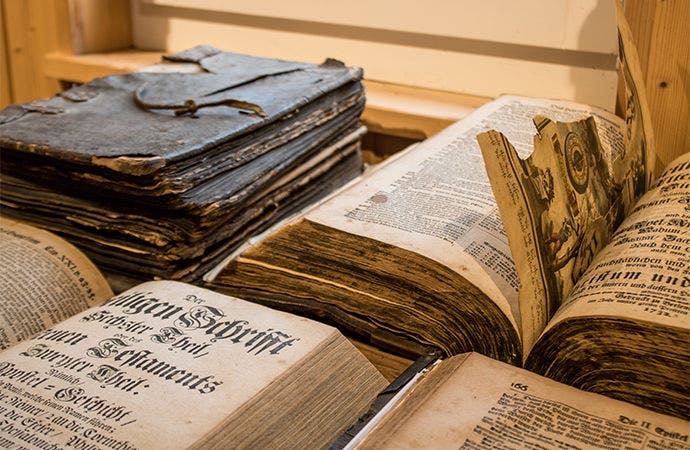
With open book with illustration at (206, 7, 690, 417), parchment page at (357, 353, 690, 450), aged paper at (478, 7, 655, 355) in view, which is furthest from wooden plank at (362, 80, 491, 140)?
parchment page at (357, 353, 690, 450)

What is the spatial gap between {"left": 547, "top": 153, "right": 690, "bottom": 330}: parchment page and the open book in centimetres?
20

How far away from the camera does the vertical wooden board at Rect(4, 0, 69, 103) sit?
1.60 metres

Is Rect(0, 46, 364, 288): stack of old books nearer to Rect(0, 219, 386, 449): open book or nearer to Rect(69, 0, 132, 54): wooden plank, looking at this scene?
Rect(0, 219, 386, 449): open book

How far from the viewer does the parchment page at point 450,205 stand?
802 millimetres

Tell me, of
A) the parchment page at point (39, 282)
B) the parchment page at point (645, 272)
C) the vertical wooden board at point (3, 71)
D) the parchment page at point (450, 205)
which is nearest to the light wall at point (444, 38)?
the parchment page at point (450, 205)

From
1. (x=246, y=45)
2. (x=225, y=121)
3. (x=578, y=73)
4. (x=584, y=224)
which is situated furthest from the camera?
(x=246, y=45)

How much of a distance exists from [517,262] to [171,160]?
14.6 inches

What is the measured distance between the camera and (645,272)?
0.73 metres

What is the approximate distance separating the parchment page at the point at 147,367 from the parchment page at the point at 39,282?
100mm

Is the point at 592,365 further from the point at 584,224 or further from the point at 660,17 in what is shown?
the point at 660,17

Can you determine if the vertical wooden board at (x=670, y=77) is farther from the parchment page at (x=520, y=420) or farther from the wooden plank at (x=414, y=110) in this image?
the parchment page at (x=520, y=420)

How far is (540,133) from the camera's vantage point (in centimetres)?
75

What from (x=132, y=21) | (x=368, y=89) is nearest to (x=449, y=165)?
(x=368, y=89)

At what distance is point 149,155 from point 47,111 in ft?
0.85
